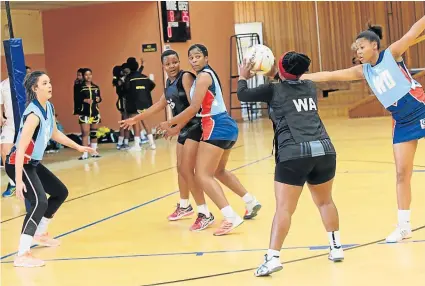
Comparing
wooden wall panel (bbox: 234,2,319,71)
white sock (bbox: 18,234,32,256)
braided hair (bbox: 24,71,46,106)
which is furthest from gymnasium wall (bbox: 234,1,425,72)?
white sock (bbox: 18,234,32,256)

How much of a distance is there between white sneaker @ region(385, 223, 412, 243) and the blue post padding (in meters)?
3.83

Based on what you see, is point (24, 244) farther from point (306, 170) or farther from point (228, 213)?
point (306, 170)

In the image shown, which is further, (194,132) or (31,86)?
(194,132)

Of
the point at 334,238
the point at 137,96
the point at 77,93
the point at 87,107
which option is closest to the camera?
the point at 334,238

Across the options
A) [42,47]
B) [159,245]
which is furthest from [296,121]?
[42,47]

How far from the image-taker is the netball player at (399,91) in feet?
18.7

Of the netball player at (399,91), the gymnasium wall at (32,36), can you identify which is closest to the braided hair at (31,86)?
the netball player at (399,91)

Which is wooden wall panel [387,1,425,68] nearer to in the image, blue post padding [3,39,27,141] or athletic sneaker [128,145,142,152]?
athletic sneaker [128,145,142,152]

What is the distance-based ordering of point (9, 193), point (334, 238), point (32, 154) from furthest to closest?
point (9, 193), point (32, 154), point (334, 238)

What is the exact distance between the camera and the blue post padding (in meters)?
7.51

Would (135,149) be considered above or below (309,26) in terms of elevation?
below

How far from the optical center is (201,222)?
275 inches

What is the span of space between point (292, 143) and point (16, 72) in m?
3.66

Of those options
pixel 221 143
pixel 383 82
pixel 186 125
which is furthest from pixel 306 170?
pixel 186 125
